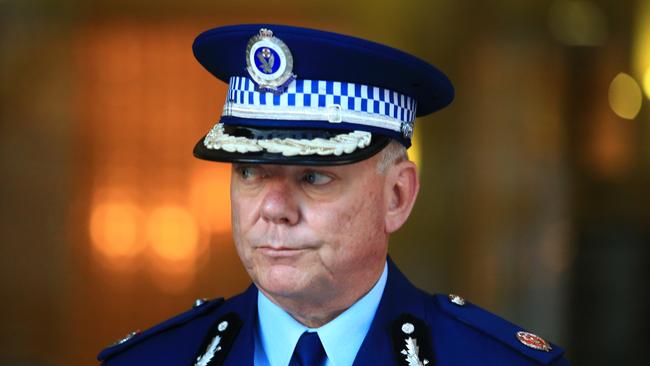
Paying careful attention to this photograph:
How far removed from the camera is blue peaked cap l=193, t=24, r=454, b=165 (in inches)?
69.3

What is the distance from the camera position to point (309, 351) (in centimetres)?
188

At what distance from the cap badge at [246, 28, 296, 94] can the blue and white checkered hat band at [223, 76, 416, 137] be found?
2 cm

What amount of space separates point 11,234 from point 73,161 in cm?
39

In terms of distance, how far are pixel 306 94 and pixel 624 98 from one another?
2.75m

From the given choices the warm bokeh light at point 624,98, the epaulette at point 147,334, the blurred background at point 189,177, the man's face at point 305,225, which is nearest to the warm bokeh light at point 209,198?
the blurred background at point 189,177

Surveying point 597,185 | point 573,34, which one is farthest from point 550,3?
point 597,185

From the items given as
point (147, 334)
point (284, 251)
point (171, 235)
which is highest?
point (284, 251)

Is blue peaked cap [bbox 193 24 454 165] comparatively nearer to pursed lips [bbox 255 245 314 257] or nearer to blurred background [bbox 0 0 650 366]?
pursed lips [bbox 255 245 314 257]

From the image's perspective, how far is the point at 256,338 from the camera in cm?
200

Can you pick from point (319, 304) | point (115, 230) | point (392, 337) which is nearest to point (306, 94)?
point (319, 304)

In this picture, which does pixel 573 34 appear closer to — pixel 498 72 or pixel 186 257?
pixel 498 72

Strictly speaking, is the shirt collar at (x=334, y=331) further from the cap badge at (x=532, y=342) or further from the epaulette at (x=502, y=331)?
the cap badge at (x=532, y=342)

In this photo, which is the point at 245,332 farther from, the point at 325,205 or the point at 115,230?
the point at 115,230

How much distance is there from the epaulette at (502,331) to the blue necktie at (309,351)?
0.30 meters
